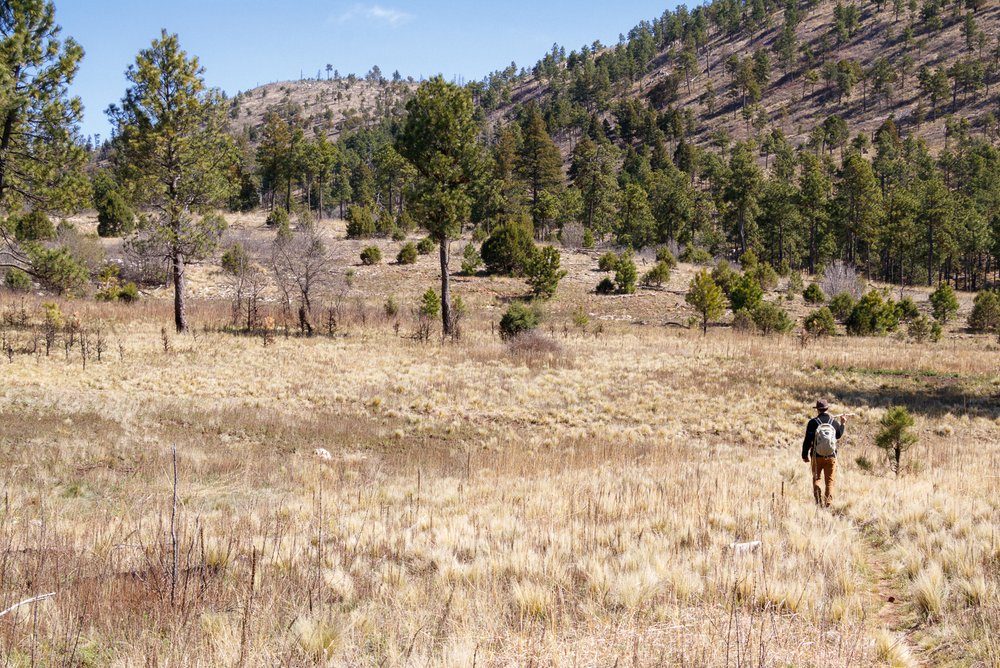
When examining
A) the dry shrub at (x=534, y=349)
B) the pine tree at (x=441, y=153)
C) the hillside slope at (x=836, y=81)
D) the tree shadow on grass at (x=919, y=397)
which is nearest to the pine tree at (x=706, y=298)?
the dry shrub at (x=534, y=349)

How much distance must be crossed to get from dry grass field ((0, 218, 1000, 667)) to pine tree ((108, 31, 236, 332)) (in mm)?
4299

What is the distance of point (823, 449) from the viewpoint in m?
7.93

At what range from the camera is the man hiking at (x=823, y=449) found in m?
7.97

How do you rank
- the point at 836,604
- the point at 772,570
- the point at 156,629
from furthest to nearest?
the point at 772,570
the point at 836,604
the point at 156,629

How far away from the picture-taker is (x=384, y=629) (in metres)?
4.16

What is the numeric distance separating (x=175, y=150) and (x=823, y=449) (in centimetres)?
2154

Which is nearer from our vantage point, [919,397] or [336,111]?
[919,397]

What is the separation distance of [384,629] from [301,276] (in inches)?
910

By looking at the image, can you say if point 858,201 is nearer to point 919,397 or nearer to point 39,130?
point 919,397

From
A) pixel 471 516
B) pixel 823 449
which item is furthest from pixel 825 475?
pixel 471 516

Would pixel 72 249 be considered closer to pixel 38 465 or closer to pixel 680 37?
pixel 38 465

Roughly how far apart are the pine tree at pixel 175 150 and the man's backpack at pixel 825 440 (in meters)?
20.3

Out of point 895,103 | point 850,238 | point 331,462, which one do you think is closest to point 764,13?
point 895,103

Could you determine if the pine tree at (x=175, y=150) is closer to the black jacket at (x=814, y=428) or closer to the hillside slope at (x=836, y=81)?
the black jacket at (x=814, y=428)
